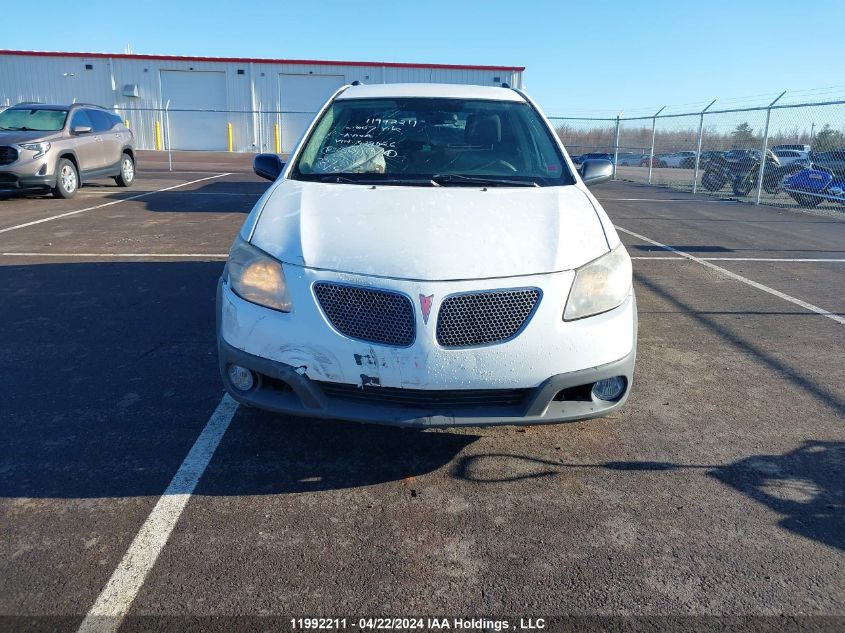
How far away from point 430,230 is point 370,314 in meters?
0.56

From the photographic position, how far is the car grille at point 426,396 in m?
2.77

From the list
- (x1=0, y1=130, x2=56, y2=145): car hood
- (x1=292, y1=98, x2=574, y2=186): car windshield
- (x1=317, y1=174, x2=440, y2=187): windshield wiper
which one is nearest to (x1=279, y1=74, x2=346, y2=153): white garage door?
(x1=0, y1=130, x2=56, y2=145): car hood

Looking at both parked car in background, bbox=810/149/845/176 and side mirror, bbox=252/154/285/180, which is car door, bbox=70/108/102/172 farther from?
parked car in background, bbox=810/149/845/176

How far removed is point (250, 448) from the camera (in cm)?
323

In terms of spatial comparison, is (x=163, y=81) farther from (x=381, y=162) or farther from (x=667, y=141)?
(x=381, y=162)

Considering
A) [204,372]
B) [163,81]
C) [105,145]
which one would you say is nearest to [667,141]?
[105,145]

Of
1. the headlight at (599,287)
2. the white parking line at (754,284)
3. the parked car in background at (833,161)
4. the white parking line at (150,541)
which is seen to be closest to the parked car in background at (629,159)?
the parked car in background at (833,161)

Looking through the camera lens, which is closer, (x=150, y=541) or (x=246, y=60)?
(x=150, y=541)

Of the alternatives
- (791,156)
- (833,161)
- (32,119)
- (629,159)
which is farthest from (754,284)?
(629,159)

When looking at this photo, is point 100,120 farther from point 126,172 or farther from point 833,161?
point 833,161

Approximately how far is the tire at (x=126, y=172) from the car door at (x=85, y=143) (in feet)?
3.73

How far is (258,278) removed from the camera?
9.75 ft

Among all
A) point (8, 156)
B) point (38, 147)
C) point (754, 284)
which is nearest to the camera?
point (754, 284)

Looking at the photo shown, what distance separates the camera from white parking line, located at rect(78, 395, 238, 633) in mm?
2149
